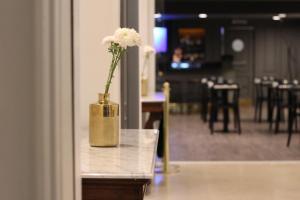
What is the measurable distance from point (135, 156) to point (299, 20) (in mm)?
15316

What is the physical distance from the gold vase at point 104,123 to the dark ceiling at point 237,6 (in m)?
11.3

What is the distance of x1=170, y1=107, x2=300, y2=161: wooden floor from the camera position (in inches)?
314

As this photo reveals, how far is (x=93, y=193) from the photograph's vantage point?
216cm

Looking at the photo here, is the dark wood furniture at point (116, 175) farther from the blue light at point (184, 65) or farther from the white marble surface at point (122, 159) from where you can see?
the blue light at point (184, 65)

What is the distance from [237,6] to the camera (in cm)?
1401

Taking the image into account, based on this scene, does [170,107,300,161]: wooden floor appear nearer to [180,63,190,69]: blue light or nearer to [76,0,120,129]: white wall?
[180,63,190,69]: blue light

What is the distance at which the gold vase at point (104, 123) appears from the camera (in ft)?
8.82

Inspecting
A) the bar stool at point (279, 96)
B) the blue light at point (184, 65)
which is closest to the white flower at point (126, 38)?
the bar stool at point (279, 96)

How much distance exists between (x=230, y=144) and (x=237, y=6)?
227 inches

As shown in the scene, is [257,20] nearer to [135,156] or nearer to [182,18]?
[182,18]
